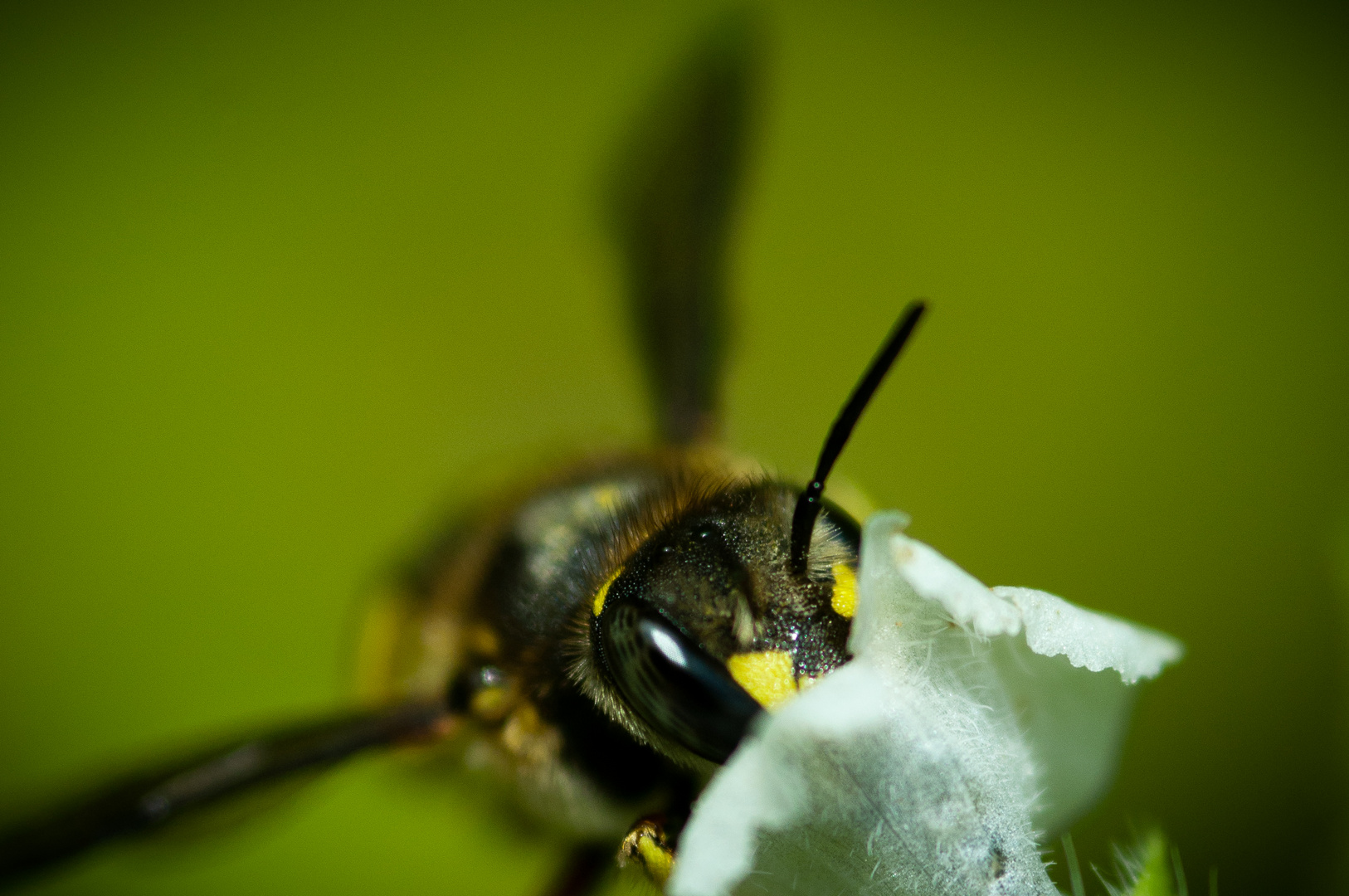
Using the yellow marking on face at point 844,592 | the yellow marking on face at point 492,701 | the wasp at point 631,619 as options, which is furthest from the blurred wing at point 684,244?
the yellow marking on face at point 844,592

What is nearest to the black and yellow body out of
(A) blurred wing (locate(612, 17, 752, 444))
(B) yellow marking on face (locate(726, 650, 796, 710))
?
(B) yellow marking on face (locate(726, 650, 796, 710))

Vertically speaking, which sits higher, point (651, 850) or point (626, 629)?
point (626, 629)

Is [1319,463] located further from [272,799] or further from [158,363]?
[158,363]

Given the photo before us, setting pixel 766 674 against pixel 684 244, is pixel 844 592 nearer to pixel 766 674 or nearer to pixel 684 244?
pixel 766 674

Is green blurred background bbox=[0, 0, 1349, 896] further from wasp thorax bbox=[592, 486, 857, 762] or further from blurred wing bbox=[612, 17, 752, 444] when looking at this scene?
wasp thorax bbox=[592, 486, 857, 762]

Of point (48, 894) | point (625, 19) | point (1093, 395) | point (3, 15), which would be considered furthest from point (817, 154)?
point (48, 894)

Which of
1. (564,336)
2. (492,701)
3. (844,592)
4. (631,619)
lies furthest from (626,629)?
(564,336)
